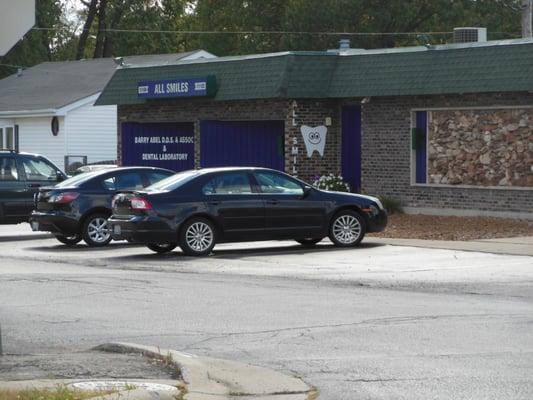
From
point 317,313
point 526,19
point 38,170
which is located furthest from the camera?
point 526,19

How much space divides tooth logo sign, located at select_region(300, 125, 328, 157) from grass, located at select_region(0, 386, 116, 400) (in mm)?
22659

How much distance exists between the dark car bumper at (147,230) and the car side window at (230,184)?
1.05 meters

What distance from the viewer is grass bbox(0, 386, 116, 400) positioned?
7973mm

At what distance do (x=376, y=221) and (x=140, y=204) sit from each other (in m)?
4.50

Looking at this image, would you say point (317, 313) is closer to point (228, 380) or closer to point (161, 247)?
point (228, 380)

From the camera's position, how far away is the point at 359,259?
66.1ft

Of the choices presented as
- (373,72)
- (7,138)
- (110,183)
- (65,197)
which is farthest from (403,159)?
(7,138)

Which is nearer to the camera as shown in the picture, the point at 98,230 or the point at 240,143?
the point at 98,230

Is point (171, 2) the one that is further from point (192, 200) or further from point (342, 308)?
point (342, 308)

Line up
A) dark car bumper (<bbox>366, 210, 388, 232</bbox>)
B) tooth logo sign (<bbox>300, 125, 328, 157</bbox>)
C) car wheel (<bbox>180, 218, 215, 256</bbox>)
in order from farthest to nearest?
tooth logo sign (<bbox>300, 125, 328, 157</bbox>), dark car bumper (<bbox>366, 210, 388, 232</bbox>), car wheel (<bbox>180, 218, 215, 256</bbox>)

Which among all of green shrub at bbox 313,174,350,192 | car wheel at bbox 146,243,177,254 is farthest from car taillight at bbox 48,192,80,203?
green shrub at bbox 313,174,350,192

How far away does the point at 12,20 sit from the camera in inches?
378

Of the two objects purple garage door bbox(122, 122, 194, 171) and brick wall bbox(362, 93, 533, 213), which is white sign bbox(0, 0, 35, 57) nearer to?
brick wall bbox(362, 93, 533, 213)

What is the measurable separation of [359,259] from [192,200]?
3006 mm
